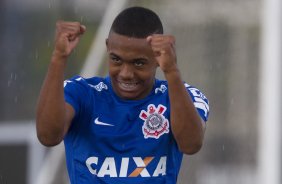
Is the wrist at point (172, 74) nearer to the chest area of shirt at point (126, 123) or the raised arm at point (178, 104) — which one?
the raised arm at point (178, 104)

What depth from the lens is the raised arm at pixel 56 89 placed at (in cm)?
510

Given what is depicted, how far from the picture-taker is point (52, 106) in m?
5.16

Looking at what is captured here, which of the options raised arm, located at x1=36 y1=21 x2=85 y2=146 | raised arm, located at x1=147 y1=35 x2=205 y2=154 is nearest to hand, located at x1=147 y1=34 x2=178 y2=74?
raised arm, located at x1=147 y1=35 x2=205 y2=154

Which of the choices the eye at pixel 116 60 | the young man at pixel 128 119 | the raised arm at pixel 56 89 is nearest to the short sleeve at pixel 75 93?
the young man at pixel 128 119

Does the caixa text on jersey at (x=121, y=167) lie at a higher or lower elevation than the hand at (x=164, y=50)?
lower

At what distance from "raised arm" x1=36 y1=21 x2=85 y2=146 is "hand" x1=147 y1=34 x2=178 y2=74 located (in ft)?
1.07

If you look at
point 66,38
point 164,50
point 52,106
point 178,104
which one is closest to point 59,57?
point 66,38

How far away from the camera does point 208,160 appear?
35.0 ft

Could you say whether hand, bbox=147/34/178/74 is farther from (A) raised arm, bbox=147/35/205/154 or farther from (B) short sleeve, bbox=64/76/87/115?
(B) short sleeve, bbox=64/76/87/115

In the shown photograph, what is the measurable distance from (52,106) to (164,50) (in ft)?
1.82

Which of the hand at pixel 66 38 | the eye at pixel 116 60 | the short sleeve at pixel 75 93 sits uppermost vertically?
the hand at pixel 66 38

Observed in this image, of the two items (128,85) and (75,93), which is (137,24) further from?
(75,93)

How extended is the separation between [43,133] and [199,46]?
5.39m

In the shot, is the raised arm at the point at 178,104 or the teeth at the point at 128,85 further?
the teeth at the point at 128,85
